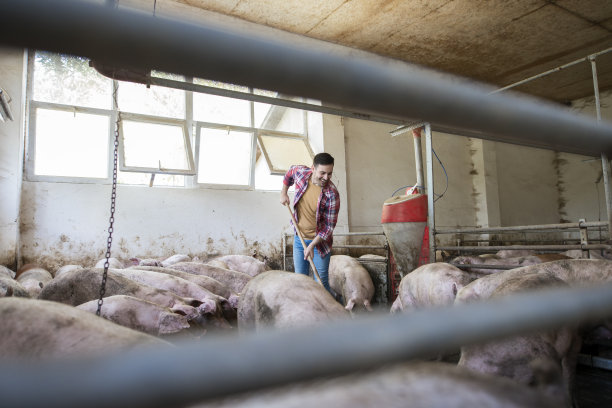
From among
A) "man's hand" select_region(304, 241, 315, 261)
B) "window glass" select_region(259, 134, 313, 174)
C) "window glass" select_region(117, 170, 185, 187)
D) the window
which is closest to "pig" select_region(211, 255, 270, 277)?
the window

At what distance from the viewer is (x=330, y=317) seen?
262 centimetres

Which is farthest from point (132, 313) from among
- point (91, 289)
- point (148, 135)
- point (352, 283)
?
point (148, 135)

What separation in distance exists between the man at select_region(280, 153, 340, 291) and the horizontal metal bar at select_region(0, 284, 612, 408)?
3836mm

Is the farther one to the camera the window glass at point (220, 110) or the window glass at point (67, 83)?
the window glass at point (220, 110)

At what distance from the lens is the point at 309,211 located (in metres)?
4.74

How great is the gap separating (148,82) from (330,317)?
203 centimetres

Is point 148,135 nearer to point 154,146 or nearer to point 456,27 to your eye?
point 154,146

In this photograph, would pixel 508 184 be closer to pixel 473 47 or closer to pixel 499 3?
pixel 473 47

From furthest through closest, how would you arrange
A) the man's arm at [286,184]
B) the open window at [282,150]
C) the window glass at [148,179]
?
the open window at [282,150]
the window glass at [148,179]
the man's arm at [286,184]

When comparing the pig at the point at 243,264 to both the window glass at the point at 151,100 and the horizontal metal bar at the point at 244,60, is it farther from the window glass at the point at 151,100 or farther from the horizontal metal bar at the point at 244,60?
the horizontal metal bar at the point at 244,60

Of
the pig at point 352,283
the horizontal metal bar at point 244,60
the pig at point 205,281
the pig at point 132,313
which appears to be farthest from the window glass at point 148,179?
the horizontal metal bar at point 244,60

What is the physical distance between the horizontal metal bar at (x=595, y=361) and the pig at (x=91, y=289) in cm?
323

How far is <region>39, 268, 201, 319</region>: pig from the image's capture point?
393cm

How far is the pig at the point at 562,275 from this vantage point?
2975mm
